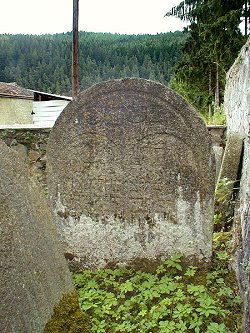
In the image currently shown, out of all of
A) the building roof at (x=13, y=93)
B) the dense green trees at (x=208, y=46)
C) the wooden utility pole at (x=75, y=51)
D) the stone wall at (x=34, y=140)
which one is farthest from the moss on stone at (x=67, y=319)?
the building roof at (x=13, y=93)

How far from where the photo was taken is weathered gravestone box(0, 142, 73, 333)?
201 cm

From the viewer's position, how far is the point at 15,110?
1861 cm

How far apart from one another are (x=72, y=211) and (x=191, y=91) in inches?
547

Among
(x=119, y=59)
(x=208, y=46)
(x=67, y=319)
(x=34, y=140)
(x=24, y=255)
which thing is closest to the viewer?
(x=24, y=255)

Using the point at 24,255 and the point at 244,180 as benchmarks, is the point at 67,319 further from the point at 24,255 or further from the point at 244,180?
the point at 244,180

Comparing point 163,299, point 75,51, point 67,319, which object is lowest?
point 163,299

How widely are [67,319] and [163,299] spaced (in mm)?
1215

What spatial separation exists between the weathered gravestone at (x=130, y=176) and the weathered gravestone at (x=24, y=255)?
5.00 feet

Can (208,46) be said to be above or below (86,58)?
below

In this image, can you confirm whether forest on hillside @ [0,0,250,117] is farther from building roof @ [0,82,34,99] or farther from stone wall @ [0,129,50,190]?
stone wall @ [0,129,50,190]

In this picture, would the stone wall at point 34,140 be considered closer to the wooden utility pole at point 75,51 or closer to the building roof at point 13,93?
the wooden utility pole at point 75,51

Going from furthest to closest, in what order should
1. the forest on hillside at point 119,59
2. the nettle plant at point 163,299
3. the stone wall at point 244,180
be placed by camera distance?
the forest on hillside at point 119,59
the nettle plant at point 163,299
the stone wall at point 244,180

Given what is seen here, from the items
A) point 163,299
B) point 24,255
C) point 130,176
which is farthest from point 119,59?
point 24,255

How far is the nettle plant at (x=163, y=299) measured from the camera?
321 cm
